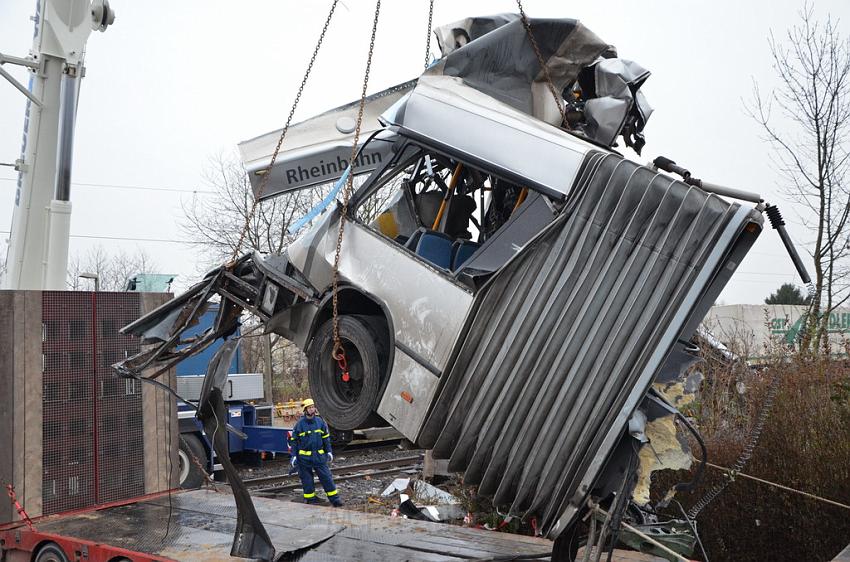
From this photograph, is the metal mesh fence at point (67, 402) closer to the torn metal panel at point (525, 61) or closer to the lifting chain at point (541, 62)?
the torn metal panel at point (525, 61)

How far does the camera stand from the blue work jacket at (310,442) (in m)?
10.5

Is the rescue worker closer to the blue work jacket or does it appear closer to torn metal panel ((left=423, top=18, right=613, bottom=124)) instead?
the blue work jacket

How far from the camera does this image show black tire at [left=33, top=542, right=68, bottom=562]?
6879 millimetres

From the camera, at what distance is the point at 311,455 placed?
1052 centimetres

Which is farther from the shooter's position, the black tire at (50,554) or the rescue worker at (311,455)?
the rescue worker at (311,455)

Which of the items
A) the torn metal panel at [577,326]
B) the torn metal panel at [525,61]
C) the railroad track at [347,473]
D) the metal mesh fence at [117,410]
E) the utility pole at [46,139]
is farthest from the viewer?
the railroad track at [347,473]

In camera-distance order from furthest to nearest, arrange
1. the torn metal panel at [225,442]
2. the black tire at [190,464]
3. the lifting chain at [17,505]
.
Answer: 1. the black tire at [190,464]
2. the lifting chain at [17,505]
3. the torn metal panel at [225,442]

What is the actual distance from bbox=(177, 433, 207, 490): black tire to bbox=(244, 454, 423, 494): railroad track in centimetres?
85

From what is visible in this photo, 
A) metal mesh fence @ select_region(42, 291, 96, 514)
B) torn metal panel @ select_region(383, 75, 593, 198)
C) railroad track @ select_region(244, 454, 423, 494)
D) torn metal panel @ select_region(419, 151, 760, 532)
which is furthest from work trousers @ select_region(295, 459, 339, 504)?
torn metal panel @ select_region(383, 75, 593, 198)

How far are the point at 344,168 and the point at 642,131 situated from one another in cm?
209

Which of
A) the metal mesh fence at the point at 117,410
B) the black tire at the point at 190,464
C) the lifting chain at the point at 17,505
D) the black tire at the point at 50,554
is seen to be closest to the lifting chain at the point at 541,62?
the metal mesh fence at the point at 117,410

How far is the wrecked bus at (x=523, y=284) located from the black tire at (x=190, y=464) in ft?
22.6

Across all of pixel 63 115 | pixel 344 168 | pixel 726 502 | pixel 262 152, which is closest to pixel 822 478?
pixel 726 502

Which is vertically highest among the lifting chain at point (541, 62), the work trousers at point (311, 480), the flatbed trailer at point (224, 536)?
the lifting chain at point (541, 62)
